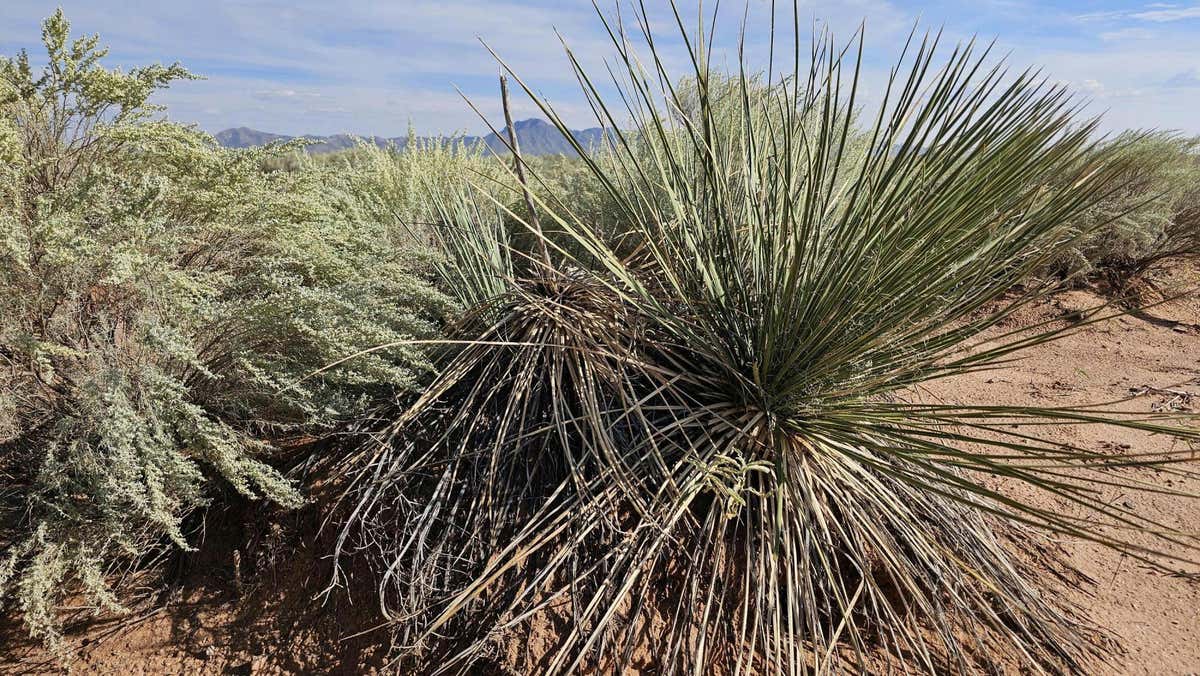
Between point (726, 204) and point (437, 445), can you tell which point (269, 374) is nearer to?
point (437, 445)

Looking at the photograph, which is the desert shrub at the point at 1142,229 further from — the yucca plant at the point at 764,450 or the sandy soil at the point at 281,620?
the yucca plant at the point at 764,450

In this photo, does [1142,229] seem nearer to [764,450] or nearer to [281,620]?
[764,450]

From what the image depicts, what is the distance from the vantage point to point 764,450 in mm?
2107

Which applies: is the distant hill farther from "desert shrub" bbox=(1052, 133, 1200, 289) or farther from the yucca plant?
"desert shrub" bbox=(1052, 133, 1200, 289)

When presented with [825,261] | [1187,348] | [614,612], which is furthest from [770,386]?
[1187,348]

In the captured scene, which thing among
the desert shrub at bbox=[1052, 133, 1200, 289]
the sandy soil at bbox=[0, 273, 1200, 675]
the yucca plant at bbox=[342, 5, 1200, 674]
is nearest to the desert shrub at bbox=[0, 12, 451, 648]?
the sandy soil at bbox=[0, 273, 1200, 675]

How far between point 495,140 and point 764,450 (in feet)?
56.8

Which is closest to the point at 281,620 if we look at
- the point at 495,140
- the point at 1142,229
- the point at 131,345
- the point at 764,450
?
the point at 131,345

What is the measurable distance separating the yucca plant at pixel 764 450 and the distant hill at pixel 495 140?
0.74 m

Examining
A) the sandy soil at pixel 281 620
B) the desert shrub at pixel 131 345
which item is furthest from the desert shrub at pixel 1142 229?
the desert shrub at pixel 131 345

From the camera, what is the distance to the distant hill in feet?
11.3

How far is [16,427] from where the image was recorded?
7.12ft

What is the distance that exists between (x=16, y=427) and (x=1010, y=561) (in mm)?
3557

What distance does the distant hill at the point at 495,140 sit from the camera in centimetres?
344
